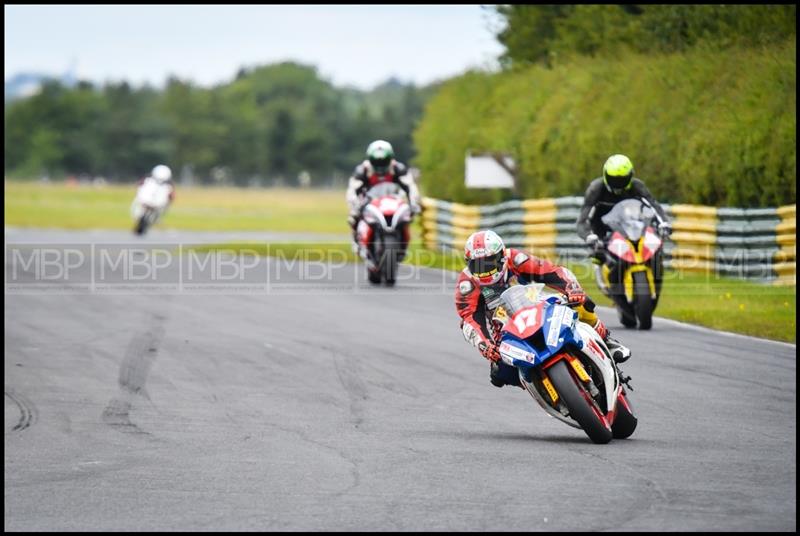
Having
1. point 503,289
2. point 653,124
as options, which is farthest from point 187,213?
point 503,289

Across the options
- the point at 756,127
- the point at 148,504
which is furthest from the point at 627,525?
the point at 756,127

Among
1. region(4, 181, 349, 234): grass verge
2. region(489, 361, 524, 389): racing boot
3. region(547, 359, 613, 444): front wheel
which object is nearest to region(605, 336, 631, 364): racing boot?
region(547, 359, 613, 444): front wheel

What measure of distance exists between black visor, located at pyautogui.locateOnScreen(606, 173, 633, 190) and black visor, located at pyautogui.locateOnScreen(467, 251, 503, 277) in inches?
218

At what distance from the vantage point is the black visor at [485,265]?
8.94 metres

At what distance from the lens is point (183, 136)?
403ft

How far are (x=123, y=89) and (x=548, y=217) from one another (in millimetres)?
108143

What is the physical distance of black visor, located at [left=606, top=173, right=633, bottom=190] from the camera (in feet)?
46.9

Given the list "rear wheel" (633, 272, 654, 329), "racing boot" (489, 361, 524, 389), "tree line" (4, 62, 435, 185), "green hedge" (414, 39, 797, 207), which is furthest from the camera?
"tree line" (4, 62, 435, 185)

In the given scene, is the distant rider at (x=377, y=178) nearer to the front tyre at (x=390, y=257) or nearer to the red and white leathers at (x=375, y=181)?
the red and white leathers at (x=375, y=181)

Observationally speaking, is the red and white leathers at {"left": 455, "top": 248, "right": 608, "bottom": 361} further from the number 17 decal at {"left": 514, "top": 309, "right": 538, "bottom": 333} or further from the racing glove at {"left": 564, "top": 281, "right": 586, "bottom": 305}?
the number 17 decal at {"left": 514, "top": 309, "right": 538, "bottom": 333}

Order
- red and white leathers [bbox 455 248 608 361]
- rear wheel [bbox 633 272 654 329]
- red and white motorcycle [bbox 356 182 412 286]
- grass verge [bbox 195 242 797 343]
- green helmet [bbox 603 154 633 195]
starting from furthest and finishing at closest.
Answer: red and white motorcycle [bbox 356 182 412 286] → grass verge [bbox 195 242 797 343] → green helmet [bbox 603 154 633 195] → rear wheel [bbox 633 272 654 329] → red and white leathers [bbox 455 248 608 361]

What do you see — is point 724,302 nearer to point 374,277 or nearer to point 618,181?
point 618,181

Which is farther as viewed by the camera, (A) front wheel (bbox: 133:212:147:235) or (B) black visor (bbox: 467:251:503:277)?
(A) front wheel (bbox: 133:212:147:235)

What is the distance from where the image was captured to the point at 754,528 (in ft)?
21.2
